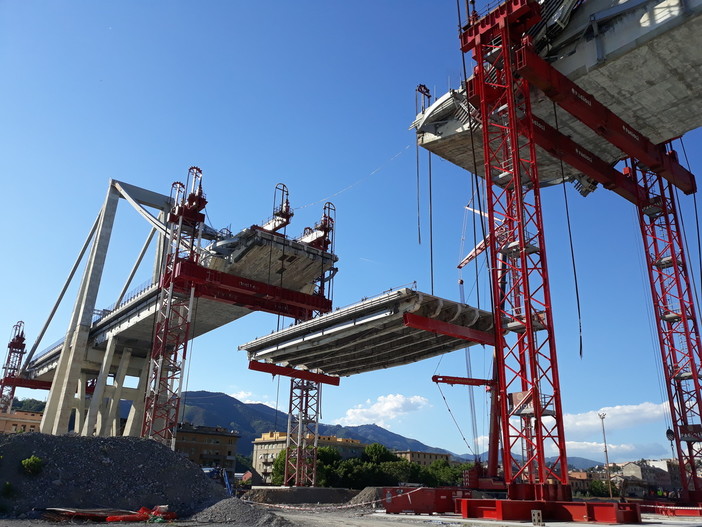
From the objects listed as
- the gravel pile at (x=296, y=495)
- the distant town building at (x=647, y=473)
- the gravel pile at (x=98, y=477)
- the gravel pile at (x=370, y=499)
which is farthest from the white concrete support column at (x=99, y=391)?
the distant town building at (x=647, y=473)

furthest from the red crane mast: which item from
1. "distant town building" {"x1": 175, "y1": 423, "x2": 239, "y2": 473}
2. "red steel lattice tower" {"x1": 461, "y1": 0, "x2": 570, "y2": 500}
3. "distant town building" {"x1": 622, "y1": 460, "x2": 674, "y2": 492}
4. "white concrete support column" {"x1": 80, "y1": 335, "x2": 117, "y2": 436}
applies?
"distant town building" {"x1": 622, "y1": 460, "x2": 674, "y2": 492}

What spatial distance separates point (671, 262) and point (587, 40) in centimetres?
1671

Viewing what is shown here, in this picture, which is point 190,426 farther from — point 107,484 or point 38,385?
point 107,484

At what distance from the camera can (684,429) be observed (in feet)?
109

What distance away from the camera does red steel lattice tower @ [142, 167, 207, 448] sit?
42406 mm

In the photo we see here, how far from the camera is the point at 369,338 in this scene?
3172 cm

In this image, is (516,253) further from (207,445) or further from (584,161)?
→ (207,445)

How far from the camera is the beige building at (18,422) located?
90.9 meters

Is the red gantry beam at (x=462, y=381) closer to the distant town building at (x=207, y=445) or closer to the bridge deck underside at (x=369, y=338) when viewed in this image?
the bridge deck underside at (x=369, y=338)

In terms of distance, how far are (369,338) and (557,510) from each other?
1497 centimetres

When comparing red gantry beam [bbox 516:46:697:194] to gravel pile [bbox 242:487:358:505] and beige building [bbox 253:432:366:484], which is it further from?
beige building [bbox 253:432:366:484]

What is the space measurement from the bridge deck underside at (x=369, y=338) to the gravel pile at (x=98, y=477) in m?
10.2

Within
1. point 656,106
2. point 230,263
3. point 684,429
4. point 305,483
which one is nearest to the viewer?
point 656,106

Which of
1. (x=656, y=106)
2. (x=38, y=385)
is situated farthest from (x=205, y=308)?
(x=38, y=385)
